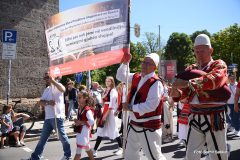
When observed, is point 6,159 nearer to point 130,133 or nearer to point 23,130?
point 23,130

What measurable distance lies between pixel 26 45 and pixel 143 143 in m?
10.7

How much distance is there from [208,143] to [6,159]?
17.1 feet

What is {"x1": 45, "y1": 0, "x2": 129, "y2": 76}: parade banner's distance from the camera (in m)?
5.20

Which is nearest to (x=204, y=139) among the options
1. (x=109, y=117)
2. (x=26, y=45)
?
(x=109, y=117)

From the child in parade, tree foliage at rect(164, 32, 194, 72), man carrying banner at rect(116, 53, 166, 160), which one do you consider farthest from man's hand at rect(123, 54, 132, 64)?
tree foliage at rect(164, 32, 194, 72)

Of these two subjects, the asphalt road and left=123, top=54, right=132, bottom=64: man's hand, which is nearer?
left=123, top=54, right=132, bottom=64: man's hand

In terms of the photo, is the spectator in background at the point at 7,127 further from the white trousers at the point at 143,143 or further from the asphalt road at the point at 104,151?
the white trousers at the point at 143,143

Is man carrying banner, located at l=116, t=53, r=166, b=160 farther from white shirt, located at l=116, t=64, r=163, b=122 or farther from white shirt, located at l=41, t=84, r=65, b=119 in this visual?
white shirt, located at l=41, t=84, r=65, b=119

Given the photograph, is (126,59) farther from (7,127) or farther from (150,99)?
(7,127)

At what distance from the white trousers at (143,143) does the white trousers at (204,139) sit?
48cm

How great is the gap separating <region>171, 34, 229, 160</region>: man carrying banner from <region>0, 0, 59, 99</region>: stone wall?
36.2ft

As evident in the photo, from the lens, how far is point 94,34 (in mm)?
5316

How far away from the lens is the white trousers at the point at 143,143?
4.25 meters

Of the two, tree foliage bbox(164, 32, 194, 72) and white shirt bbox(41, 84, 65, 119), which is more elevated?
tree foliage bbox(164, 32, 194, 72)
